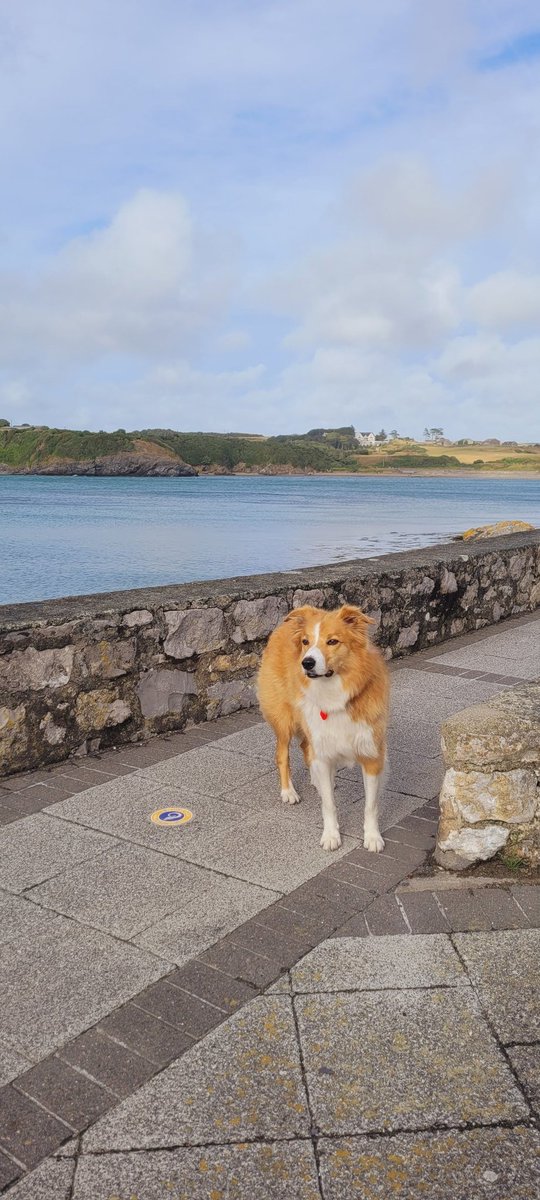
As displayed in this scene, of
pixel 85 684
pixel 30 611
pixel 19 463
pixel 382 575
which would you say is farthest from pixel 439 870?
pixel 19 463

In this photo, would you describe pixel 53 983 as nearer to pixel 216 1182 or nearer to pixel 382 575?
pixel 216 1182

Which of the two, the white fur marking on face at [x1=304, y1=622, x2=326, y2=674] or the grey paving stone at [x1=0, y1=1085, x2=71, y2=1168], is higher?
the white fur marking on face at [x1=304, y1=622, x2=326, y2=674]

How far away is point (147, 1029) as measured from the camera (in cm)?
289

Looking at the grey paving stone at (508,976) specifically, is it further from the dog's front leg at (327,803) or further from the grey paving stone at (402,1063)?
the dog's front leg at (327,803)

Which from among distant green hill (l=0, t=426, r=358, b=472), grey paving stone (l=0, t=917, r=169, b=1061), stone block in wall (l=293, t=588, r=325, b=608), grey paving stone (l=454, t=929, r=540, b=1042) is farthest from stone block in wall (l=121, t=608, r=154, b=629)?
distant green hill (l=0, t=426, r=358, b=472)

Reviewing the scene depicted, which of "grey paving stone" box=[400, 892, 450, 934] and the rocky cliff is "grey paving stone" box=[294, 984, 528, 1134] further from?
the rocky cliff

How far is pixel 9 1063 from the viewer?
2727 mm

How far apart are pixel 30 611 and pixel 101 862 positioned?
7.79 feet

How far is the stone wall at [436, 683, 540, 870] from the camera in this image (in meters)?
3.96

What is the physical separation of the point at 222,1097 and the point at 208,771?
9.81 ft

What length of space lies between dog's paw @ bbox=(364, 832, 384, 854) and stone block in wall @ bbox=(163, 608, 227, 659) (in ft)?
8.31

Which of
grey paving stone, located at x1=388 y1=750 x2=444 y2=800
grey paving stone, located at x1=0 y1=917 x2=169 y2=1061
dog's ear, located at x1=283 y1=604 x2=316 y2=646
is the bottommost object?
grey paving stone, located at x1=388 y1=750 x2=444 y2=800

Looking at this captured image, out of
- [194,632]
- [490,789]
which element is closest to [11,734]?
[194,632]

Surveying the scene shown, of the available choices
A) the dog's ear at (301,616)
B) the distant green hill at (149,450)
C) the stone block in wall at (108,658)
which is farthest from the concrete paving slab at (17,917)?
the distant green hill at (149,450)
